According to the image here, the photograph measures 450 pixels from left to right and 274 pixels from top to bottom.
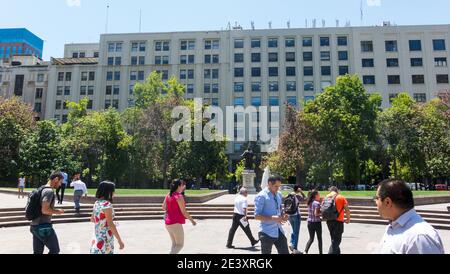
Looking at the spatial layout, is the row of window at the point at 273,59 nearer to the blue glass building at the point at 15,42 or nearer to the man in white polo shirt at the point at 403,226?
the blue glass building at the point at 15,42

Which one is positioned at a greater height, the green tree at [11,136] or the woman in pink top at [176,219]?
the green tree at [11,136]

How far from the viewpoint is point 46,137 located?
134 ft

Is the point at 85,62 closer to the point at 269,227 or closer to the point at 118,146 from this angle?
the point at 118,146

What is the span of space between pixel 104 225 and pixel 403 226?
12.9 feet

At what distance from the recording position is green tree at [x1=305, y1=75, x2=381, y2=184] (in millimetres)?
36219

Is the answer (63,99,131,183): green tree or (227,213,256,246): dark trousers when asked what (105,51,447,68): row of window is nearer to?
(63,99,131,183): green tree

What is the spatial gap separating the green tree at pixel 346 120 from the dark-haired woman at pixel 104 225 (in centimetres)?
3359

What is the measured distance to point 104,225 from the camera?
16.0 feet

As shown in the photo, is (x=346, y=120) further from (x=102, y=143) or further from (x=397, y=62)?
(x=397, y=62)

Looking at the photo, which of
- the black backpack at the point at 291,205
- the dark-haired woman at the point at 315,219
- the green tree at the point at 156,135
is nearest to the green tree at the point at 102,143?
the green tree at the point at 156,135

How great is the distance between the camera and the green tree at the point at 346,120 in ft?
119

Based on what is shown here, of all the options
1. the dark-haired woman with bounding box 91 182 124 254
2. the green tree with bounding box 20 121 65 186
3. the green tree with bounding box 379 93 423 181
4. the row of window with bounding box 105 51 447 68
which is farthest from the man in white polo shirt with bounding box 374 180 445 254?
the row of window with bounding box 105 51 447 68

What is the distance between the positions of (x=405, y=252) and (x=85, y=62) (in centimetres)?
7635

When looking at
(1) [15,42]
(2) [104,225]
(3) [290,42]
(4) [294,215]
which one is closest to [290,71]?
(3) [290,42]
